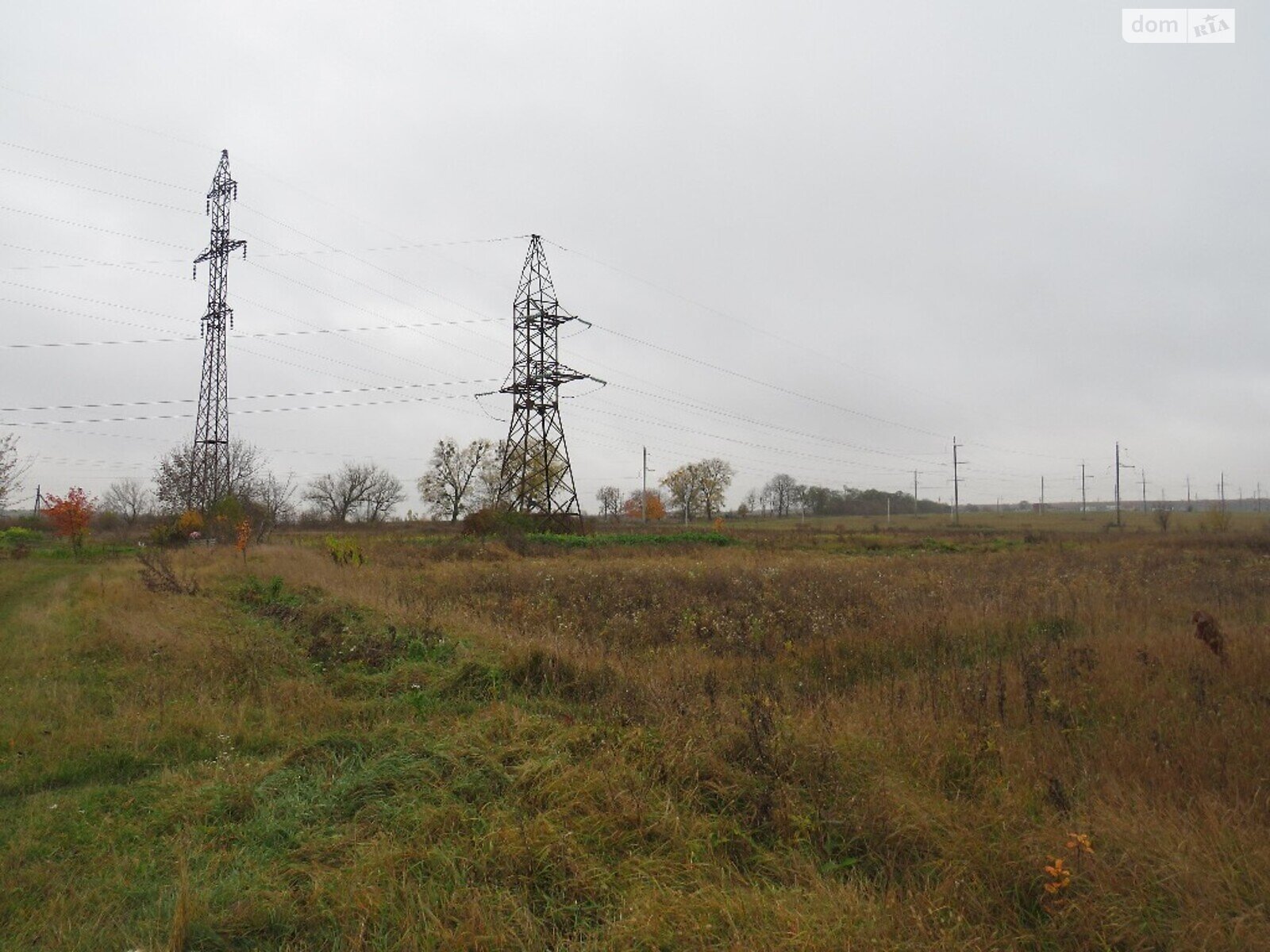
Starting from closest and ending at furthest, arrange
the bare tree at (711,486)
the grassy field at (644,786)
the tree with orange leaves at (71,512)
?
the grassy field at (644,786) → the tree with orange leaves at (71,512) → the bare tree at (711,486)

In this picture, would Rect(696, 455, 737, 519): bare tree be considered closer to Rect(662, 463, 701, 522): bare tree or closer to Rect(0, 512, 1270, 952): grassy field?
Rect(662, 463, 701, 522): bare tree

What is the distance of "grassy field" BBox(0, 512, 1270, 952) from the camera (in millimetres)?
3328

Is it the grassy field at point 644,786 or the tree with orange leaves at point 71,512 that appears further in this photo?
the tree with orange leaves at point 71,512

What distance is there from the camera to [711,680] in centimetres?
660

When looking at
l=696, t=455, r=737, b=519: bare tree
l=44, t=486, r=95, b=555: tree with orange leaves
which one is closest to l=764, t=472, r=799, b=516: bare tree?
l=696, t=455, r=737, b=519: bare tree

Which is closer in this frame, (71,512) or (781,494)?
(71,512)

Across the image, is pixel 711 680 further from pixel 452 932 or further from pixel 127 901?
pixel 127 901

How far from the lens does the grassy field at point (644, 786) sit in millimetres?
3328

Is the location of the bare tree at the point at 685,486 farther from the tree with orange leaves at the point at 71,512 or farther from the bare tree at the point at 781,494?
the tree with orange leaves at the point at 71,512

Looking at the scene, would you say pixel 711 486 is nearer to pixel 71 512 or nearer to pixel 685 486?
pixel 685 486

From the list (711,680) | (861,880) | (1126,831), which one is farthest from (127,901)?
(1126,831)

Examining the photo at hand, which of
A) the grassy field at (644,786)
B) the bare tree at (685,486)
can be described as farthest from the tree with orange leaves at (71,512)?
the bare tree at (685,486)

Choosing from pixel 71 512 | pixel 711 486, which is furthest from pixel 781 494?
pixel 71 512

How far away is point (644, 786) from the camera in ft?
14.5
